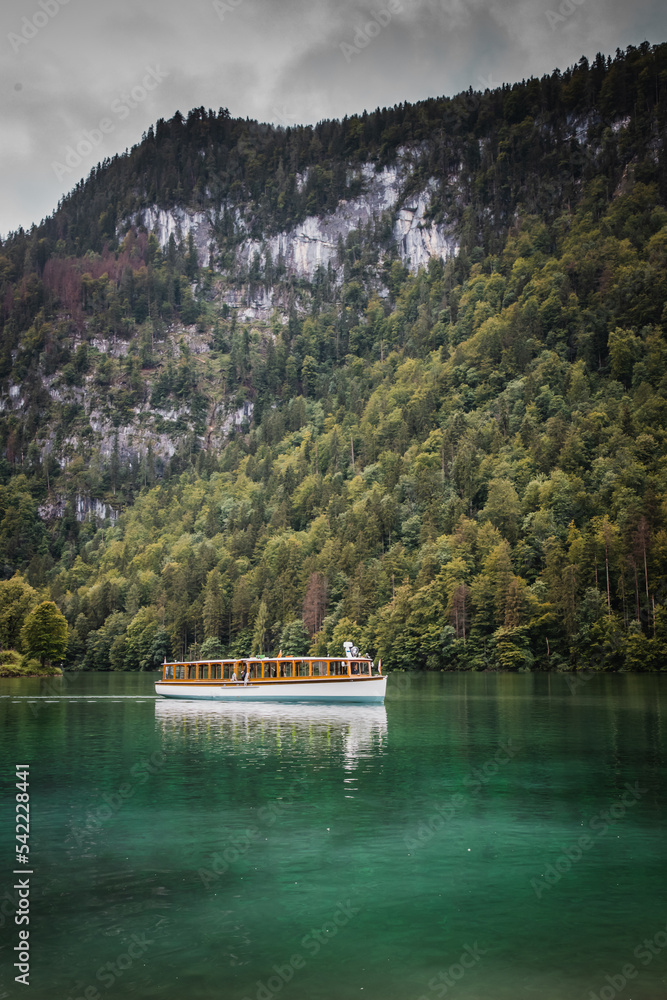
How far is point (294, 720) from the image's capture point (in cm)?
6912

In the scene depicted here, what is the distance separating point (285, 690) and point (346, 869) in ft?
221

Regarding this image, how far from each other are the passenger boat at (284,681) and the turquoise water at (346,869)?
33.5 m

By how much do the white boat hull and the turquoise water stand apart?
31.8 m

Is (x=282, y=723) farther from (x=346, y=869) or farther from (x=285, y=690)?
(x=346, y=869)

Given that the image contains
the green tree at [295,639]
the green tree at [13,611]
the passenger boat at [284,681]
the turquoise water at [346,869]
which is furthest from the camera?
the green tree at [295,639]

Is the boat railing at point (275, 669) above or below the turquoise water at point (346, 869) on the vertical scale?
above

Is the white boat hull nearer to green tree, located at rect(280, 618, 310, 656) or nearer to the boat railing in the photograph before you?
the boat railing

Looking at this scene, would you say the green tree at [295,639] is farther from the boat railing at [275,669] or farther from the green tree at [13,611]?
the boat railing at [275,669]

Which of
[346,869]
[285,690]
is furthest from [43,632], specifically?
[346,869]

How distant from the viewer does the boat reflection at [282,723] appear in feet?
175

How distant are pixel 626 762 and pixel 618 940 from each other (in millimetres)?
22896

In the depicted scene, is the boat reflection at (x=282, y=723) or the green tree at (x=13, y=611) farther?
the green tree at (x=13, y=611)

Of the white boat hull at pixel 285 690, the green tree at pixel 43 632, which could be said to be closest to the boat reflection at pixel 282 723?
the white boat hull at pixel 285 690

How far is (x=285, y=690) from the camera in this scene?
8975 centimetres
